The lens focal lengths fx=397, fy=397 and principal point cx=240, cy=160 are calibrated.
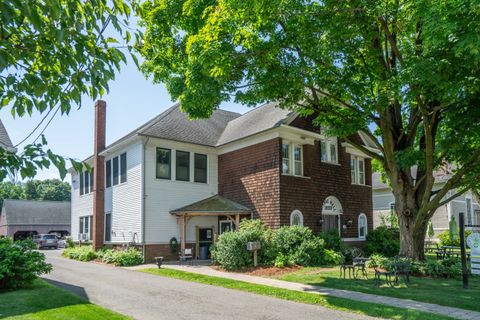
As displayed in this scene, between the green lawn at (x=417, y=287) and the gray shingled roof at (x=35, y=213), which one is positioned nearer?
the green lawn at (x=417, y=287)

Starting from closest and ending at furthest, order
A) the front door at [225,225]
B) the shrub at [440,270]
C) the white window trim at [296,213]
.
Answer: the shrub at [440,270] → the white window trim at [296,213] → the front door at [225,225]

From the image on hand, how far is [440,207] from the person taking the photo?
32562 millimetres

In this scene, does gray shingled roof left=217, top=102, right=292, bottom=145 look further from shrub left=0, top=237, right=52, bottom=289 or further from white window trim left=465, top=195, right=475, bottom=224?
white window trim left=465, top=195, right=475, bottom=224

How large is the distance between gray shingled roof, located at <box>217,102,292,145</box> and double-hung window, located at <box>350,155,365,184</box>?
21.5 feet

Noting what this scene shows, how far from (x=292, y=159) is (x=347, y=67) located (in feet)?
22.6

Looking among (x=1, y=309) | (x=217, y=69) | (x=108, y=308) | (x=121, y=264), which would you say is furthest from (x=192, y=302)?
(x=121, y=264)

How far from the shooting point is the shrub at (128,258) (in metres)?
20.0

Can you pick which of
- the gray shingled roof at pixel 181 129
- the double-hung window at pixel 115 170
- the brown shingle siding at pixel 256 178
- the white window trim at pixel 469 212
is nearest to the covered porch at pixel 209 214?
the brown shingle siding at pixel 256 178

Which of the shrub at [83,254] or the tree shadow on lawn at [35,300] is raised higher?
the tree shadow on lawn at [35,300]

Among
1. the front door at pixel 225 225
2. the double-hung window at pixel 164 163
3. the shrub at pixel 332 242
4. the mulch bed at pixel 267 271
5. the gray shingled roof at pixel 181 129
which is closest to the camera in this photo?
the mulch bed at pixel 267 271

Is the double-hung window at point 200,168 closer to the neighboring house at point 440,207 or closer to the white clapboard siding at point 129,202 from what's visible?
the white clapboard siding at point 129,202

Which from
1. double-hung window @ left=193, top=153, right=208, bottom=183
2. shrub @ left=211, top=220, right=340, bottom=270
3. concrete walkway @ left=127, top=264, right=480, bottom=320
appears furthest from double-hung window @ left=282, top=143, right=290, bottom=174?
concrete walkway @ left=127, top=264, right=480, bottom=320

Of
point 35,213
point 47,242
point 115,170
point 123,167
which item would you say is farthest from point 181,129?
point 35,213

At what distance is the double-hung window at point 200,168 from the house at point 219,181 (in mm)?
59
